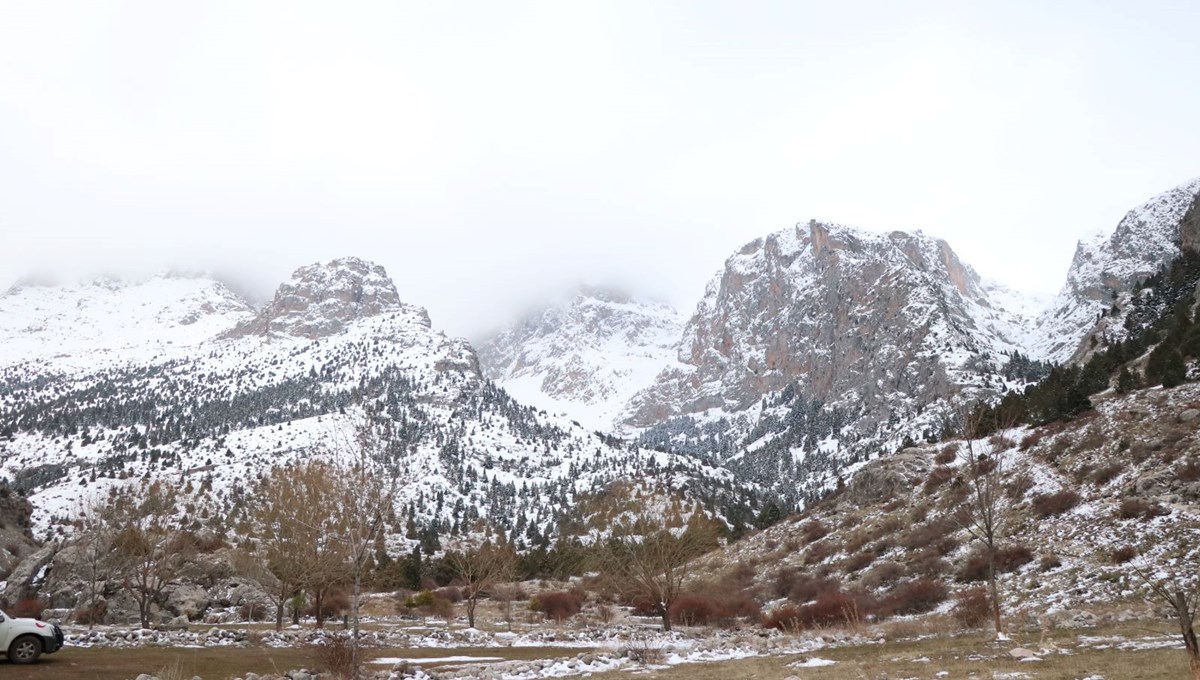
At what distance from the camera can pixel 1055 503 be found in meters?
41.0

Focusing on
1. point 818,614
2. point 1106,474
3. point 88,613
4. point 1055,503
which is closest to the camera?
point 818,614

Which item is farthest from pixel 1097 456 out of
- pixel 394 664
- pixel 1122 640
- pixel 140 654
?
pixel 140 654

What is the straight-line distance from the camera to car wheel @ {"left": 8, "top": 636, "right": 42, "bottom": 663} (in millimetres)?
21016


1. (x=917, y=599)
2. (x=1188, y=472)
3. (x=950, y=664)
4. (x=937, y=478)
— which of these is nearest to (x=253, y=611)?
(x=917, y=599)

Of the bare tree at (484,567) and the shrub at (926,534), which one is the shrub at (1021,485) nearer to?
the shrub at (926,534)

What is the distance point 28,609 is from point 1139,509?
212ft

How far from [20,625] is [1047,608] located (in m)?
35.5

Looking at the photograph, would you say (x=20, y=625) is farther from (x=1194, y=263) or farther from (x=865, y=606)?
(x=1194, y=263)

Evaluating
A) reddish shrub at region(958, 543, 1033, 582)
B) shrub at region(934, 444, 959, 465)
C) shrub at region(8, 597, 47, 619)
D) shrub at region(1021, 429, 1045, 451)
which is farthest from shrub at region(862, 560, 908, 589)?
shrub at region(8, 597, 47, 619)

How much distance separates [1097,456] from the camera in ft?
148

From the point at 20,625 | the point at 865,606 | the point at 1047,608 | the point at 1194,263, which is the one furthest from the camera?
the point at 1194,263

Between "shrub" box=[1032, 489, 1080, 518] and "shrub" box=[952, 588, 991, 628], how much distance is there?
1277 centimetres

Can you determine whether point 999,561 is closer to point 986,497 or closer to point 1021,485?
point 1021,485

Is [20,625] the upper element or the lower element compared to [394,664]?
upper
